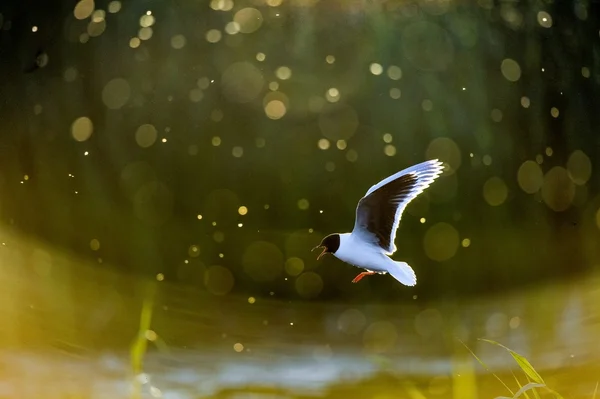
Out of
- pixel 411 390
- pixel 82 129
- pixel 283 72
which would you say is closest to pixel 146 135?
pixel 82 129

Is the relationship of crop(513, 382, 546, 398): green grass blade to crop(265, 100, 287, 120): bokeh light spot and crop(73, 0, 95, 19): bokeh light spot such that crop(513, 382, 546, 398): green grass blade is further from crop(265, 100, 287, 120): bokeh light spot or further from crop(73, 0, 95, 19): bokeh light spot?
Answer: crop(73, 0, 95, 19): bokeh light spot

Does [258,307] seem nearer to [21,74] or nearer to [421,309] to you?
[421,309]

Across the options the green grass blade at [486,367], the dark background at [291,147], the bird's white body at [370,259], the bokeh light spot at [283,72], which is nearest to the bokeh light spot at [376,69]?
the dark background at [291,147]

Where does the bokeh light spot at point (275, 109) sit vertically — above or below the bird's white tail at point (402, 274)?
above

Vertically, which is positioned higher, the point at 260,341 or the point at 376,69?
the point at 376,69

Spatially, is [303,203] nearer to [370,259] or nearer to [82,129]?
[370,259]

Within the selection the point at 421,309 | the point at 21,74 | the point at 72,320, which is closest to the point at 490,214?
the point at 421,309

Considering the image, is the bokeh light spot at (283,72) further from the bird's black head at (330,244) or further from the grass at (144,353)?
the grass at (144,353)
